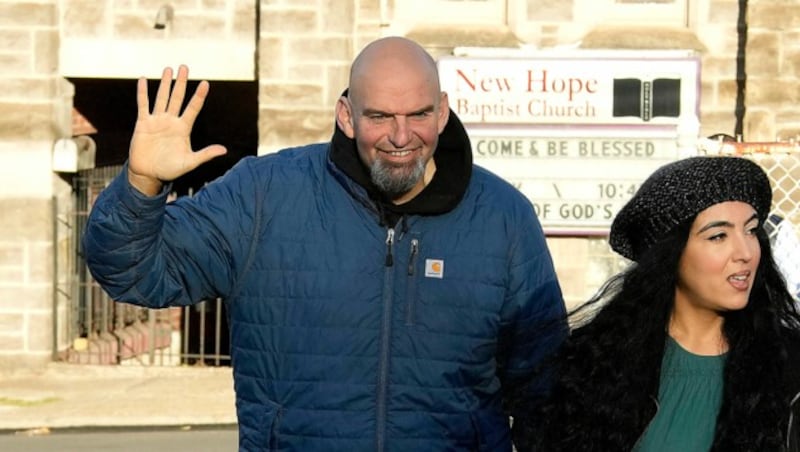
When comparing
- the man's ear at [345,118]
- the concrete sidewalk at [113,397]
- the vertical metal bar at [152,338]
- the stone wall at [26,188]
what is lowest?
the concrete sidewalk at [113,397]

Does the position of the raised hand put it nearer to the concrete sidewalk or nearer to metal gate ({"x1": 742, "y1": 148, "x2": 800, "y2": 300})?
metal gate ({"x1": 742, "y1": 148, "x2": 800, "y2": 300})

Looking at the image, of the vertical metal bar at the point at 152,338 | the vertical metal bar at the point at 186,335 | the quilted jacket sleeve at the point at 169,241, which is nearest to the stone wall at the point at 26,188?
the vertical metal bar at the point at 152,338

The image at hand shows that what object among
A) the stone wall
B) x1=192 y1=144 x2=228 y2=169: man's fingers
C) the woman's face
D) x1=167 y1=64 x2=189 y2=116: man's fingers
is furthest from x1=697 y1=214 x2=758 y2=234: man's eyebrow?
the stone wall

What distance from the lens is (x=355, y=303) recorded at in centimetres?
463

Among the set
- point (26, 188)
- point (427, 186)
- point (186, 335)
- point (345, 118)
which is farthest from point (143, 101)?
point (186, 335)

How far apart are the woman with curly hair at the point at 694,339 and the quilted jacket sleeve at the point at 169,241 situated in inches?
40.5

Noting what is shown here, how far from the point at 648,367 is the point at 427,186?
2.77ft

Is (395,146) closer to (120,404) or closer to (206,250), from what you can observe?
(206,250)

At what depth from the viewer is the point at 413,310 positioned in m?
4.64

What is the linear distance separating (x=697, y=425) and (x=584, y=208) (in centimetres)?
1041

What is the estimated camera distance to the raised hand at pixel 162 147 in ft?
14.1

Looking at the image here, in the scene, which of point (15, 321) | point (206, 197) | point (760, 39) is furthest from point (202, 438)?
point (206, 197)

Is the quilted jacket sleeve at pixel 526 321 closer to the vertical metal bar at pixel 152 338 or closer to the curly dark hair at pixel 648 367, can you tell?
the curly dark hair at pixel 648 367

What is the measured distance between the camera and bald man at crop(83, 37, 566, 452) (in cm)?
455
